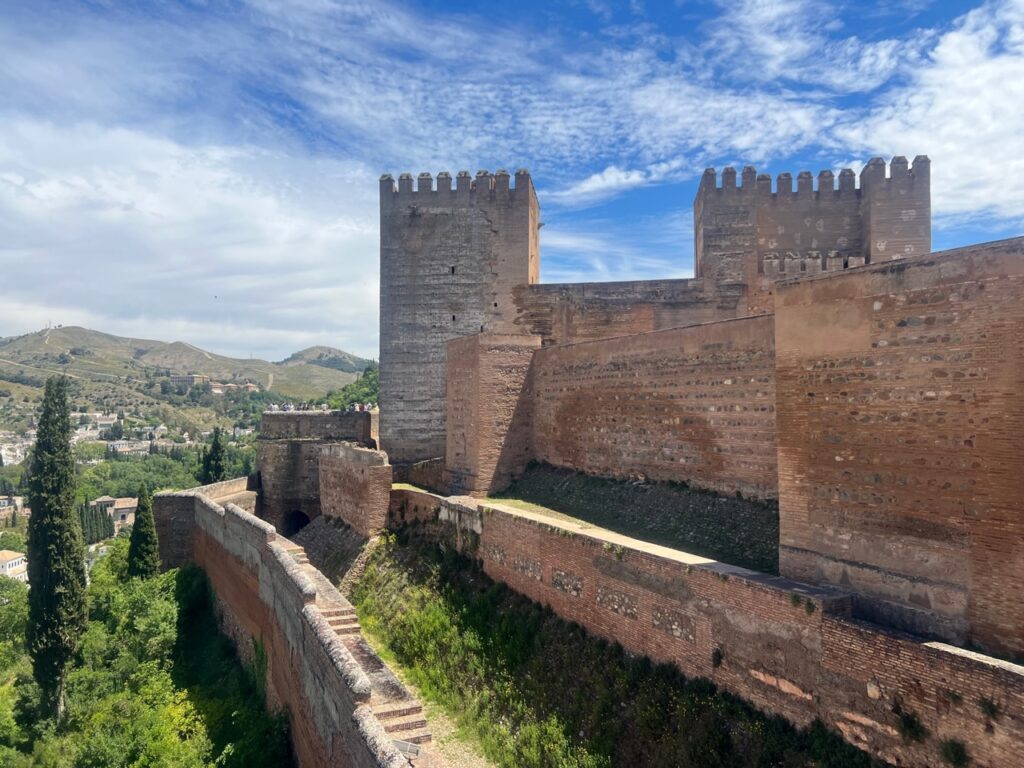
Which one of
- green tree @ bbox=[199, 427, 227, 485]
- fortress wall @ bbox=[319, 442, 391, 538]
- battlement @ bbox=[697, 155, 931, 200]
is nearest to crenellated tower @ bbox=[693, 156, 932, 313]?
battlement @ bbox=[697, 155, 931, 200]

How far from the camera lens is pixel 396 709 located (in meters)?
6.48

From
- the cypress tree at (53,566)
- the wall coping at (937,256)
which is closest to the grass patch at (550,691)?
the wall coping at (937,256)

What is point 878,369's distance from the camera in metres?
6.41

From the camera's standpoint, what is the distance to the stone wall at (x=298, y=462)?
70.5 ft

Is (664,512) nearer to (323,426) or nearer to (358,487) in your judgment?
(358,487)

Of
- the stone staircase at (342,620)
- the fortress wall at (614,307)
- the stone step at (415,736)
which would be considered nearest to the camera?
the stone step at (415,736)

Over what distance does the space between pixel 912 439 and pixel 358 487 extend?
12.0 m

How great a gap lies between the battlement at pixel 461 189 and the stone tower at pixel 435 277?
0.03m

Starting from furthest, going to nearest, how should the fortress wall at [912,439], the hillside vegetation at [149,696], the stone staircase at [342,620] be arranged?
1. the hillside vegetation at [149,696]
2. the stone staircase at [342,620]
3. the fortress wall at [912,439]

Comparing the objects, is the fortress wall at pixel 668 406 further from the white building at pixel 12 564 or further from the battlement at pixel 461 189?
the white building at pixel 12 564

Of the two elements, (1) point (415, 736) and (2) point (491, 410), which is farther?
(2) point (491, 410)

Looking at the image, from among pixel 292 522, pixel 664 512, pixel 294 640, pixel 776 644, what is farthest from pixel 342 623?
pixel 292 522

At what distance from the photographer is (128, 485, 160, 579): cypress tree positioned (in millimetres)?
19000

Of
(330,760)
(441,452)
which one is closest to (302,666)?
(330,760)
